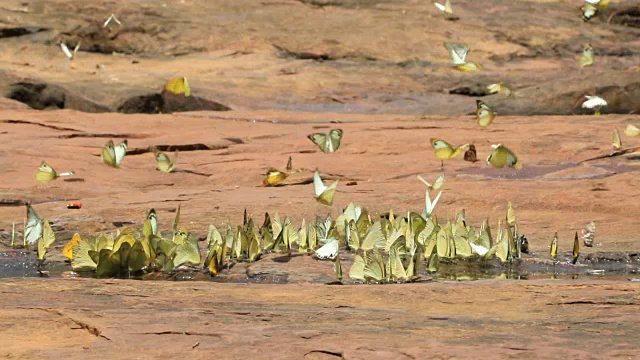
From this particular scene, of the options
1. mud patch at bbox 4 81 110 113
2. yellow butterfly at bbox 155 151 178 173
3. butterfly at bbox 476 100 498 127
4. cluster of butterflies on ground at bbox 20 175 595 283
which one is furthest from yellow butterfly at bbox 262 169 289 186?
mud patch at bbox 4 81 110 113

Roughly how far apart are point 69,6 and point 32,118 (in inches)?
207

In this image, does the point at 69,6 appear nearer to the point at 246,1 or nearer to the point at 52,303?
the point at 246,1

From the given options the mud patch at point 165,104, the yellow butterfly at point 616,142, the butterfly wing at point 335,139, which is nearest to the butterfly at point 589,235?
the yellow butterfly at point 616,142

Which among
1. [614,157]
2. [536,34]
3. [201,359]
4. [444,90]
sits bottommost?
[201,359]

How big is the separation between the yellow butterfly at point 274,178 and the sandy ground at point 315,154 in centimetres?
14

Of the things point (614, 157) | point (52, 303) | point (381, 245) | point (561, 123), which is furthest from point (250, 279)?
point (561, 123)

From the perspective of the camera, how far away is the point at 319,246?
4703 millimetres

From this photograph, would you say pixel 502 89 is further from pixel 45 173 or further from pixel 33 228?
pixel 33 228

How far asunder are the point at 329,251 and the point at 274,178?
6.60ft

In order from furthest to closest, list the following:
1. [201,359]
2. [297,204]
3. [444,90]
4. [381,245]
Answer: [444,90]
[297,204]
[381,245]
[201,359]

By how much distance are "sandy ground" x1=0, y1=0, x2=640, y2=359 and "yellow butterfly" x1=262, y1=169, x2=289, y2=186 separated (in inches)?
5.5

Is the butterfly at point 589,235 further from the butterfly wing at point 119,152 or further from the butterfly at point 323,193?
the butterfly wing at point 119,152

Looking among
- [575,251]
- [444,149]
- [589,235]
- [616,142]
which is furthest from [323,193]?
A: [616,142]

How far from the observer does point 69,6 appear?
1343 centimetres
